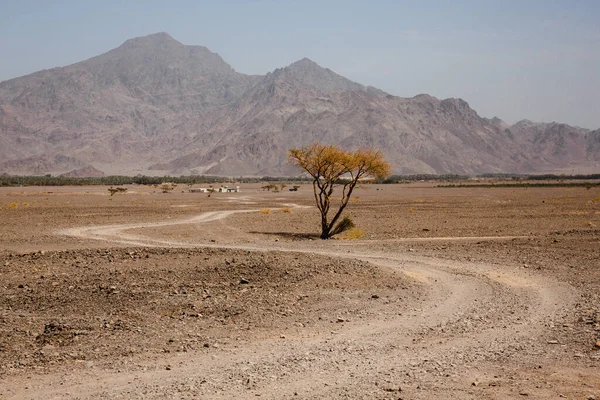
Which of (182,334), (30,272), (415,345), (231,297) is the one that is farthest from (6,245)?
(415,345)

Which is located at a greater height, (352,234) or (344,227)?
(344,227)

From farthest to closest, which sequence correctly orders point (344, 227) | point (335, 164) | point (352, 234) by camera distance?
1. point (335, 164)
2. point (344, 227)
3. point (352, 234)

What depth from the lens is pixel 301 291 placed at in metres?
14.5

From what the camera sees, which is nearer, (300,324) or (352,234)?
(300,324)

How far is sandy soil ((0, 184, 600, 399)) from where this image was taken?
28.9 ft

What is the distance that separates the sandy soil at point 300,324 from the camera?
28.9 feet

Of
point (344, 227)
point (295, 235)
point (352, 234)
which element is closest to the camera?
point (352, 234)

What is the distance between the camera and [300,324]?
11906 mm

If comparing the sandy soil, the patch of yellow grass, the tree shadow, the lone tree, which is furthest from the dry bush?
the sandy soil

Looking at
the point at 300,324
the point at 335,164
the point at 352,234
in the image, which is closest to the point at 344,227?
the point at 352,234

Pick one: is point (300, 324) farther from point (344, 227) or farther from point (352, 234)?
point (344, 227)

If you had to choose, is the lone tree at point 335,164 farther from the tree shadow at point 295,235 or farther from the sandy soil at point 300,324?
the sandy soil at point 300,324

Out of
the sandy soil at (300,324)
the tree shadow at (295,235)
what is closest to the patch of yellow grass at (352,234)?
the tree shadow at (295,235)

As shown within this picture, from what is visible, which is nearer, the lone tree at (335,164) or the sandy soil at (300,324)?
the sandy soil at (300,324)
